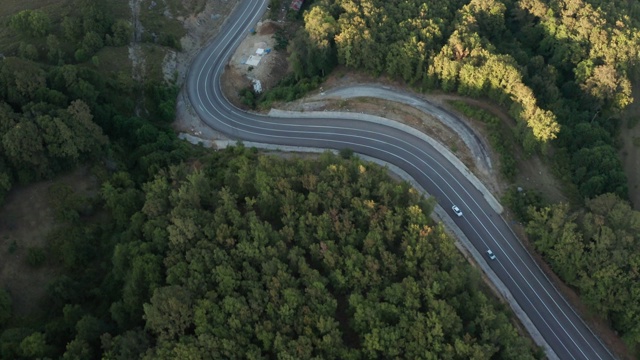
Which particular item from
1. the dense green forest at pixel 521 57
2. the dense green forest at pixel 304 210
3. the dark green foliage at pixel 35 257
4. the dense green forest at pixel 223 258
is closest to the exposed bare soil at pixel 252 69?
the dense green forest at pixel 304 210

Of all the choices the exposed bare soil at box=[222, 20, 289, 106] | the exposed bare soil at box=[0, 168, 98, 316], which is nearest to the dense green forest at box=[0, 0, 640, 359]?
the exposed bare soil at box=[0, 168, 98, 316]

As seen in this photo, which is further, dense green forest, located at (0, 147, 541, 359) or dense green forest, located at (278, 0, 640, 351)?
dense green forest, located at (278, 0, 640, 351)

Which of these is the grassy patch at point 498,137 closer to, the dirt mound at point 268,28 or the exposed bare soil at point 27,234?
the dirt mound at point 268,28

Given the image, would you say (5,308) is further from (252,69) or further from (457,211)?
(252,69)

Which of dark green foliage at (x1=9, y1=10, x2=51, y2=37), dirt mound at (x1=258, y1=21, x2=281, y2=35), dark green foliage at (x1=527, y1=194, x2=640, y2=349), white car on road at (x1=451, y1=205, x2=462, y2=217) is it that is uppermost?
dark green foliage at (x1=9, y1=10, x2=51, y2=37)

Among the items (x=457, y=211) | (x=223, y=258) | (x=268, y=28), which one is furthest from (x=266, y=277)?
(x=268, y=28)

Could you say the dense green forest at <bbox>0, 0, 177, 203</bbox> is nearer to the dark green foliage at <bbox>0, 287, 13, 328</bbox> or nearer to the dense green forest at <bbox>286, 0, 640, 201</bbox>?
the dark green foliage at <bbox>0, 287, 13, 328</bbox>
